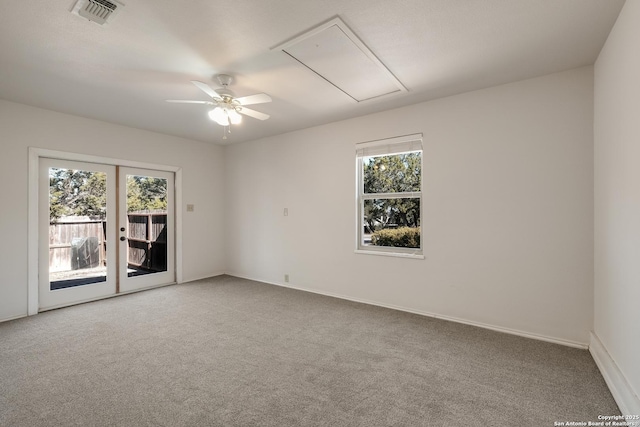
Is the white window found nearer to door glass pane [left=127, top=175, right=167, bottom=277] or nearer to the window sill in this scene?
the window sill

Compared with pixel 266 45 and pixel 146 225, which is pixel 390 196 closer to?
pixel 266 45

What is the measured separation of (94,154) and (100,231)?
115 cm

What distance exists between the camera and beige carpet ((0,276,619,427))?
185 centimetres

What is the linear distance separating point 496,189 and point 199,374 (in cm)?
339

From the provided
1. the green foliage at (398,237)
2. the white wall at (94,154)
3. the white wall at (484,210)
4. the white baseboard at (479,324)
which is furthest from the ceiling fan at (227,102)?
the white baseboard at (479,324)

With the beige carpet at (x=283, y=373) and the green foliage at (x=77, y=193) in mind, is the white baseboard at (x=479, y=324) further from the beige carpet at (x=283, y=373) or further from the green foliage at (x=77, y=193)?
the green foliage at (x=77, y=193)

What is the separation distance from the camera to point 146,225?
4887 millimetres

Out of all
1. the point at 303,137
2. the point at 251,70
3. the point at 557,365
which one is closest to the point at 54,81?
the point at 251,70

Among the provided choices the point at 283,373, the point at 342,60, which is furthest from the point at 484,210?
the point at 283,373

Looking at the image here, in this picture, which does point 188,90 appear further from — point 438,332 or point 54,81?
point 438,332

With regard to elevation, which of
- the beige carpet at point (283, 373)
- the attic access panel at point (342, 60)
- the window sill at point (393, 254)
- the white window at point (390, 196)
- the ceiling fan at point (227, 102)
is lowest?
the beige carpet at point (283, 373)

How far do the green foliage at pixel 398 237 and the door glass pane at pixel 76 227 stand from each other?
13.6ft

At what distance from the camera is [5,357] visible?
2564 mm

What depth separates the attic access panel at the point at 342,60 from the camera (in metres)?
2.21
